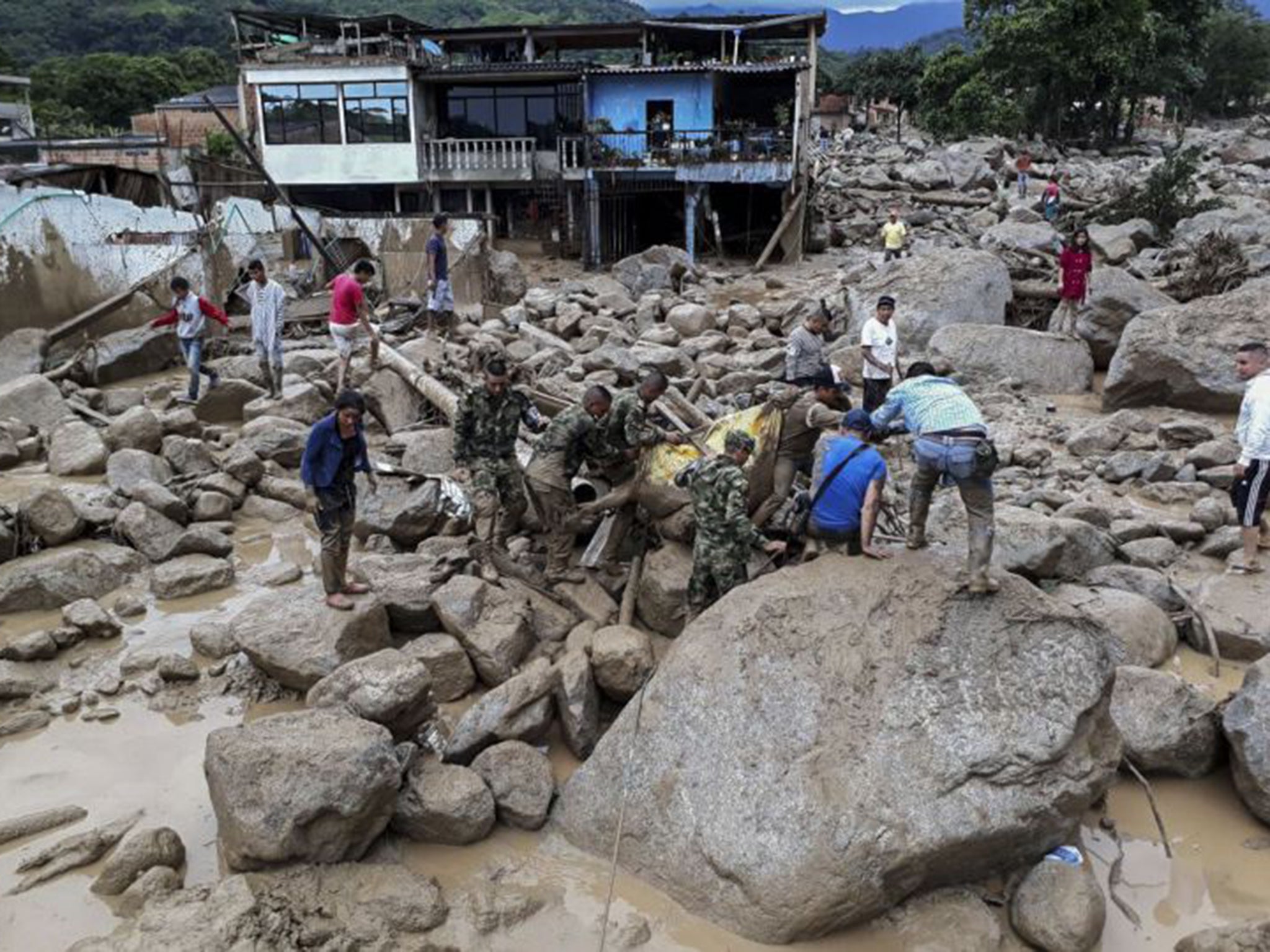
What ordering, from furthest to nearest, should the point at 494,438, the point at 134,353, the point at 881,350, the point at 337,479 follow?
1. the point at 134,353
2. the point at 881,350
3. the point at 494,438
4. the point at 337,479

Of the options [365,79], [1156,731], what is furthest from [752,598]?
[365,79]

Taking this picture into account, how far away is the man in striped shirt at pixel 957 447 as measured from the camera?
5.66 metres

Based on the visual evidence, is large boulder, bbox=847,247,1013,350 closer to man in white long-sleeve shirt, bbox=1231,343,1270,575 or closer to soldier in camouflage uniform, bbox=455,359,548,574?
man in white long-sleeve shirt, bbox=1231,343,1270,575

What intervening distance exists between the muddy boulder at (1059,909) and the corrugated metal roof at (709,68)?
22.5 metres

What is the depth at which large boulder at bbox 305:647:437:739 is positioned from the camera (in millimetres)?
5852

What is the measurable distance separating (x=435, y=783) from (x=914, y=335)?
10698 mm

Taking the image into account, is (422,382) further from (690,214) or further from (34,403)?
(690,214)


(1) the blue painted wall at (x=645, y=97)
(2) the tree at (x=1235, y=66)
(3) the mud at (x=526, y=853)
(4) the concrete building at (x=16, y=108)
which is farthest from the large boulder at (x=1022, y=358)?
(2) the tree at (x=1235, y=66)

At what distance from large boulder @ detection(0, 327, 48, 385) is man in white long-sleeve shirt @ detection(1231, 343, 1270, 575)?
1444cm

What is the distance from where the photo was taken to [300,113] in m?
27.0

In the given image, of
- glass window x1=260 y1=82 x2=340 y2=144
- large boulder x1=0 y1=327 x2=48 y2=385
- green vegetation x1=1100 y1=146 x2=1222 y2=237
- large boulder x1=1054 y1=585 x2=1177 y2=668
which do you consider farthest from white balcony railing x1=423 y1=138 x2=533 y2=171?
large boulder x1=1054 y1=585 x2=1177 y2=668

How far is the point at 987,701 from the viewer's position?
534cm

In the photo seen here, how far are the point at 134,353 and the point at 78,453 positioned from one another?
13.8 ft

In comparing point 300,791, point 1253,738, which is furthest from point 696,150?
point 300,791
